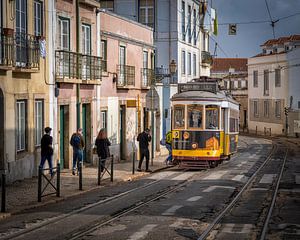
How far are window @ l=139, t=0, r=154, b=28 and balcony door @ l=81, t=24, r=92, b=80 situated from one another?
18.4 metres

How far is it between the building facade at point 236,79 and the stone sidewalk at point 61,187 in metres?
53.5

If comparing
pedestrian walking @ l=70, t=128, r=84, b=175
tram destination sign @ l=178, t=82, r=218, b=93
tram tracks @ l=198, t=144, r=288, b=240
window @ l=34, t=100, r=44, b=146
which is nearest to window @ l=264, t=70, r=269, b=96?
tram destination sign @ l=178, t=82, r=218, b=93

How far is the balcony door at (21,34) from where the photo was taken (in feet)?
68.9

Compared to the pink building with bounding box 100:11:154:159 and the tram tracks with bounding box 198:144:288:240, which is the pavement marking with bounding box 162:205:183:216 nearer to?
the tram tracks with bounding box 198:144:288:240

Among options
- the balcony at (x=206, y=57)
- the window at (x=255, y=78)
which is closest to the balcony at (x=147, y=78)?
the balcony at (x=206, y=57)

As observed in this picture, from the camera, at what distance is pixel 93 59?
2745 centimetres

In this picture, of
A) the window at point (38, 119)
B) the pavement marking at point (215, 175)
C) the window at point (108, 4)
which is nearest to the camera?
the window at point (38, 119)

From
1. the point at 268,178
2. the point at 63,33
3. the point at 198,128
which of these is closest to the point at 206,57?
the point at 198,128

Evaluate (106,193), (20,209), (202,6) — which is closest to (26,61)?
(106,193)

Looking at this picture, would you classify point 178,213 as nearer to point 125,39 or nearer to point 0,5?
point 0,5

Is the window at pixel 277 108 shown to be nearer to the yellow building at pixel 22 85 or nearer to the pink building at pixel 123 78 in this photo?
the pink building at pixel 123 78

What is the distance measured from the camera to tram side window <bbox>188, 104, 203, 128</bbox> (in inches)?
1093

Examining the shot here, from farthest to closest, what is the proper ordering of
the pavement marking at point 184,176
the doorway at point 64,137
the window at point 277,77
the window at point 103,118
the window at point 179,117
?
the window at point 277,77 < the window at point 103,118 < the window at point 179,117 < the doorway at point 64,137 < the pavement marking at point 184,176

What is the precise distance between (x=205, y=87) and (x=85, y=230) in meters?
16.8
